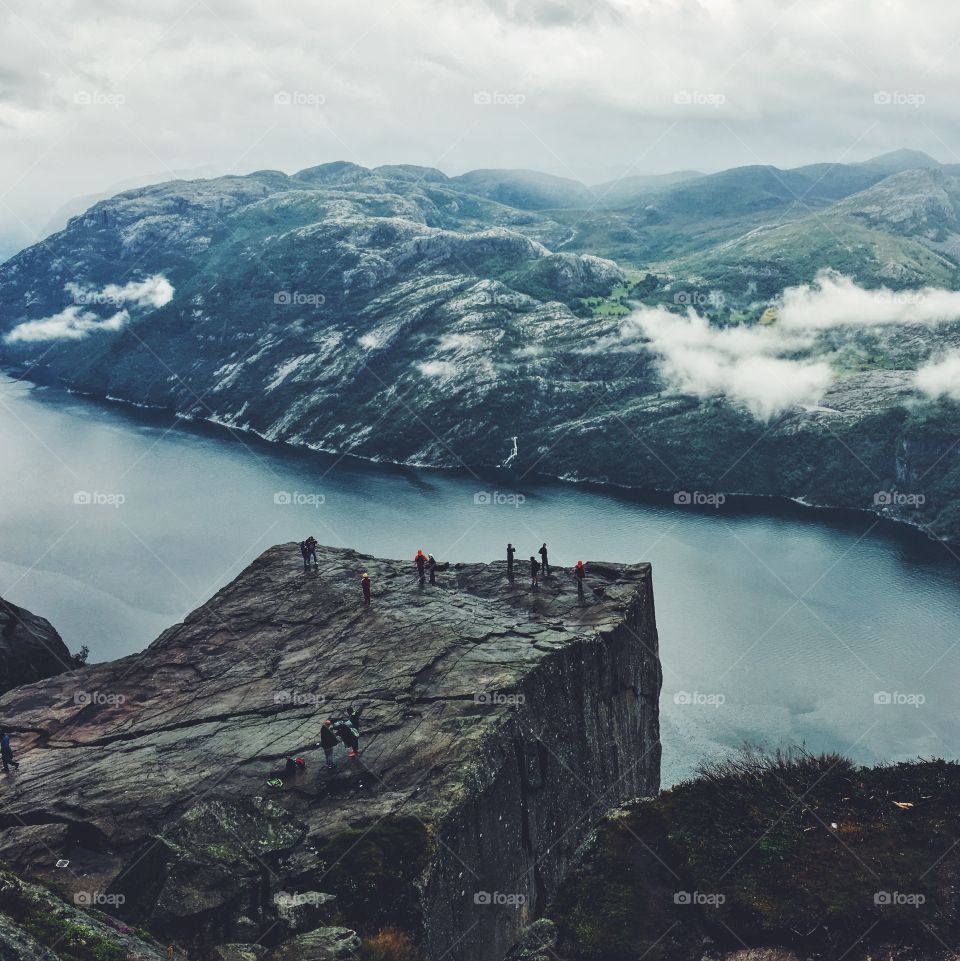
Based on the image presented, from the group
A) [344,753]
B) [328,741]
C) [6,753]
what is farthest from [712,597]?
[6,753]

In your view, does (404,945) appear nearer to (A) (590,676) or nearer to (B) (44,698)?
(A) (590,676)

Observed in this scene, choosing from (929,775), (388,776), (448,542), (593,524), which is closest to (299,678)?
(388,776)

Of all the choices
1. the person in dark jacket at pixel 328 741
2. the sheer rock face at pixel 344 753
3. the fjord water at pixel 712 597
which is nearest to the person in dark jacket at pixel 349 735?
the person in dark jacket at pixel 328 741

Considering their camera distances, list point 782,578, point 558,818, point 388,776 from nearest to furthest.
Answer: point 388,776 → point 558,818 → point 782,578

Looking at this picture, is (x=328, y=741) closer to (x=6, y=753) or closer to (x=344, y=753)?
(x=344, y=753)

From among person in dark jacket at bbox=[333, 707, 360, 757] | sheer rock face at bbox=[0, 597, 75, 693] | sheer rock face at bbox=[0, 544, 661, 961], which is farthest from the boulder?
sheer rock face at bbox=[0, 597, 75, 693]
